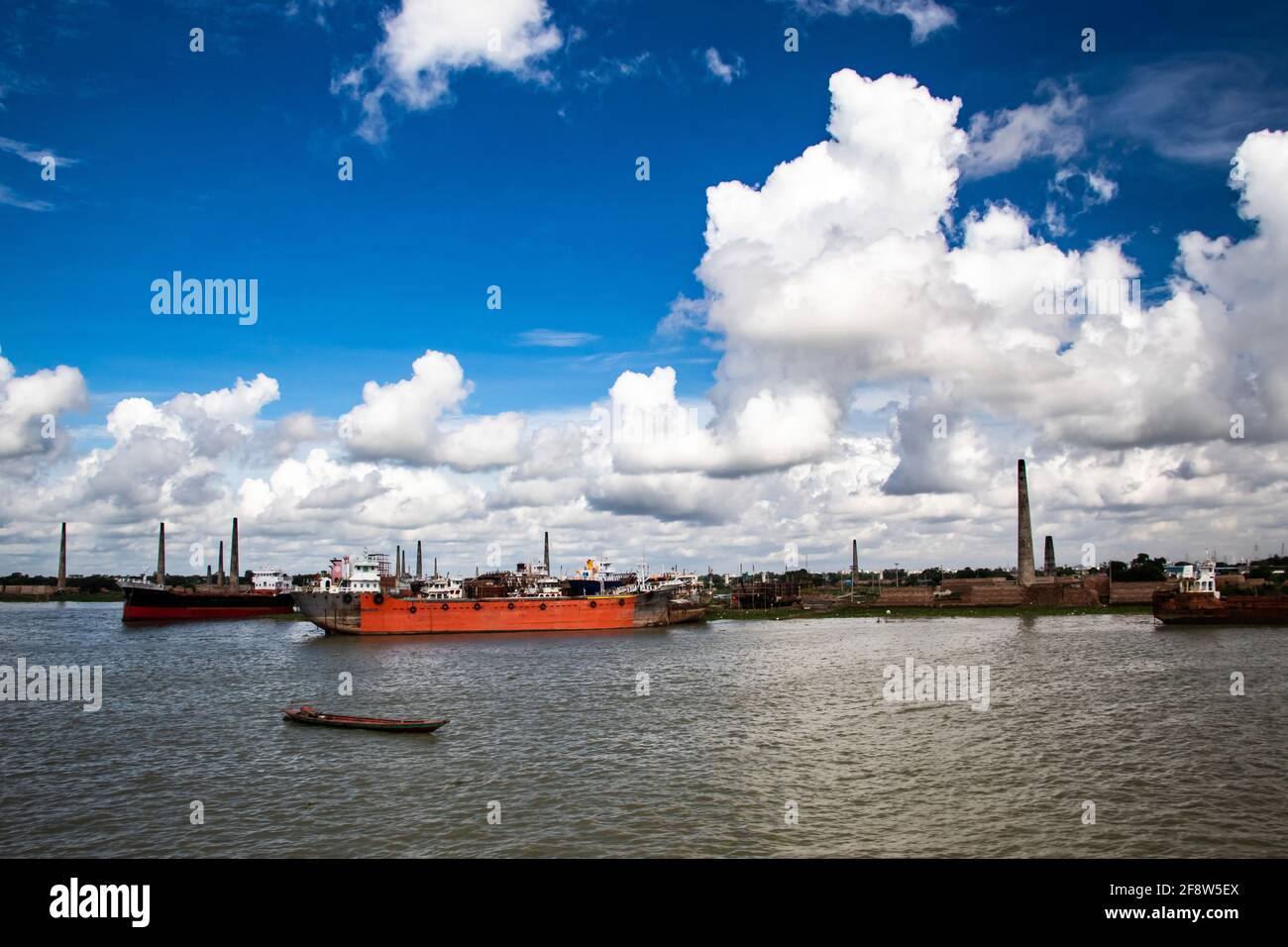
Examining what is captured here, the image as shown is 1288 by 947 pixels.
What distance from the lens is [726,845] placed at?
19016mm

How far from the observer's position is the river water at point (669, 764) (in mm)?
19812

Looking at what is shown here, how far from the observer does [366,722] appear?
1251 inches

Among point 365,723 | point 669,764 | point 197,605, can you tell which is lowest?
point 197,605

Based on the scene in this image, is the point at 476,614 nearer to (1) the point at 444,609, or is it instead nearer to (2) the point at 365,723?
(1) the point at 444,609

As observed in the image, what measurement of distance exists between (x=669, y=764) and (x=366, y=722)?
1232cm

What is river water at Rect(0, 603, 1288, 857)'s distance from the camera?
65.0ft

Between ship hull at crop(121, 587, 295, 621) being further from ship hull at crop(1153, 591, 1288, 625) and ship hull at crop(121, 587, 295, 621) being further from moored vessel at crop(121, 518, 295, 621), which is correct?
ship hull at crop(1153, 591, 1288, 625)

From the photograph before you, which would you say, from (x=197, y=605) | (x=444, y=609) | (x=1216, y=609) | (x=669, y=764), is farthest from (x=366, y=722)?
(x=197, y=605)

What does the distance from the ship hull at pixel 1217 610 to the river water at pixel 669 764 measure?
24538 mm

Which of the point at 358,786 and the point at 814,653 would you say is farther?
the point at 814,653

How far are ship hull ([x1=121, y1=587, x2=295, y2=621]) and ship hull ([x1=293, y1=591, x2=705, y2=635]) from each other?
111ft
